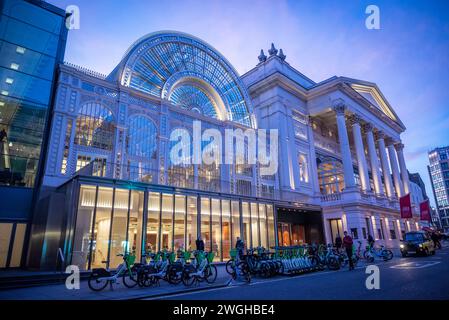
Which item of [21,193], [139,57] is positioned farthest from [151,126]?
[21,193]

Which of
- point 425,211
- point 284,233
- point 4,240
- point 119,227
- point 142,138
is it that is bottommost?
point 4,240

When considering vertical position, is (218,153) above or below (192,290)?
above

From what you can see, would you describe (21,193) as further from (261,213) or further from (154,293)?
(261,213)

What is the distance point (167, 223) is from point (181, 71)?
1359 cm

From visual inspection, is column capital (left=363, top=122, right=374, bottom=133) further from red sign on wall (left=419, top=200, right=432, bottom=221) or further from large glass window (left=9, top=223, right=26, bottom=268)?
large glass window (left=9, top=223, right=26, bottom=268)

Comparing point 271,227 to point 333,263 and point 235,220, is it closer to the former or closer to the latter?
point 235,220

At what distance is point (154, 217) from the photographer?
1677 cm

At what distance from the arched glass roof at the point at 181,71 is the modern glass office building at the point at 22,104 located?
192 inches

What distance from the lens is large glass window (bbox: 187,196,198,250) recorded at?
18.1 meters

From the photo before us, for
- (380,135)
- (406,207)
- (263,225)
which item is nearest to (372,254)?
(263,225)

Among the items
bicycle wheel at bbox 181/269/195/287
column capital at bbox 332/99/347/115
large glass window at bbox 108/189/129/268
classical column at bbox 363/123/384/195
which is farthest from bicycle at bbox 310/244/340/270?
classical column at bbox 363/123/384/195

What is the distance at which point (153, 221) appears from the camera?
1664 centimetres

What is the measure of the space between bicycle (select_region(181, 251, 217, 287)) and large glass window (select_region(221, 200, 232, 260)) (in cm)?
800
